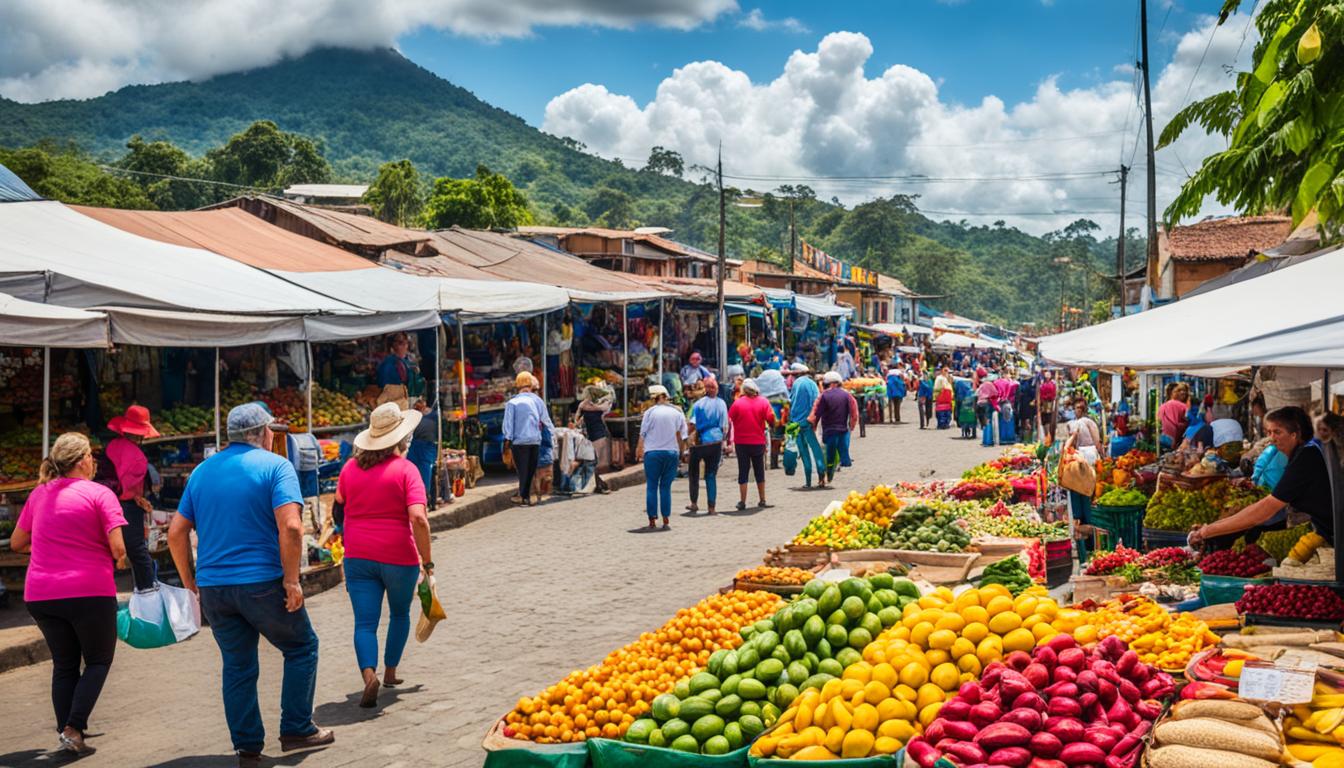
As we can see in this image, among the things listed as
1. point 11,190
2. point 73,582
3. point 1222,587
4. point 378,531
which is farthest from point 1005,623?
point 11,190

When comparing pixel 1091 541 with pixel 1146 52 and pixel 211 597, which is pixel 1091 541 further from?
pixel 1146 52

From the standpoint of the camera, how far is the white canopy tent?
469 centimetres

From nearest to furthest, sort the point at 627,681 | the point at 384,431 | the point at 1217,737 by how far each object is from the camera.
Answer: the point at 1217,737, the point at 627,681, the point at 384,431

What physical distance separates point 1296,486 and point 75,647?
741 cm

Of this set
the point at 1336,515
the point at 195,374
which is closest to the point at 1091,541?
the point at 1336,515

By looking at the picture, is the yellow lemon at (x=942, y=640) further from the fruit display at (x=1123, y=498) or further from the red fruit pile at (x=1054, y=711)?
the fruit display at (x=1123, y=498)

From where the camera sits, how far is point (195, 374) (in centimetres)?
1330

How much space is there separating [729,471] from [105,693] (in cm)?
1379

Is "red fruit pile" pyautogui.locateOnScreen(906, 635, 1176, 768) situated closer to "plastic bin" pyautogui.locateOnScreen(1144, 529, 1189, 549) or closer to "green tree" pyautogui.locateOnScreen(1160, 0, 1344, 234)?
"green tree" pyautogui.locateOnScreen(1160, 0, 1344, 234)

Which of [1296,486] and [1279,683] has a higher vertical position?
[1296,486]

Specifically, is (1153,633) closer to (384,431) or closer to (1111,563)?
(1111,563)

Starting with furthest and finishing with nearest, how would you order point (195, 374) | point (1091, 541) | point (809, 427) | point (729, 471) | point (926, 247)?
1. point (926, 247)
2. point (729, 471)
3. point (809, 427)
4. point (195, 374)
5. point (1091, 541)

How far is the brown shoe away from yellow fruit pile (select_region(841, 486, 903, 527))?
19.6ft

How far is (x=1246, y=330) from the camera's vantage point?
517 cm
